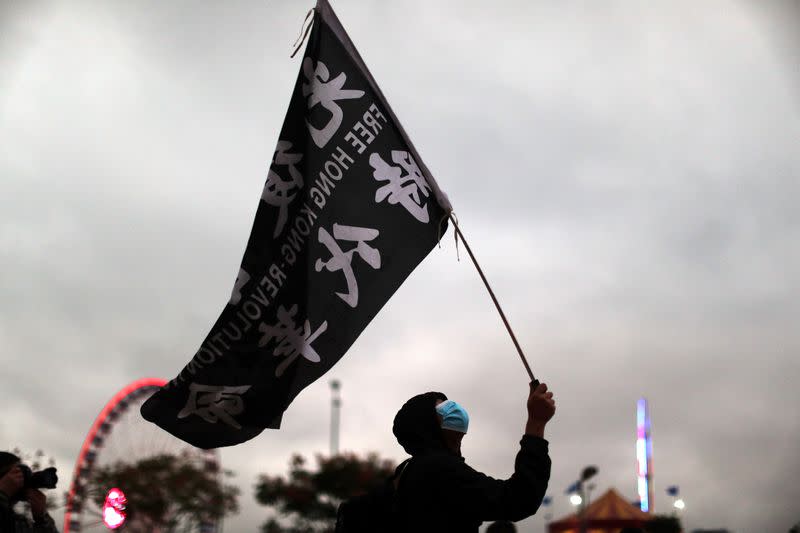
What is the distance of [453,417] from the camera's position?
326 centimetres

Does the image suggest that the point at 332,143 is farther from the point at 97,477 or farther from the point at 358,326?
the point at 97,477

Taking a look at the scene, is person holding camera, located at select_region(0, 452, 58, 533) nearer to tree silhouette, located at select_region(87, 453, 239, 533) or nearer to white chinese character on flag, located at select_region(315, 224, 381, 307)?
white chinese character on flag, located at select_region(315, 224, 381, 307)

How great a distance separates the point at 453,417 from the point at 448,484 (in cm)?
26

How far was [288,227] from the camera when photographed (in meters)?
4.42

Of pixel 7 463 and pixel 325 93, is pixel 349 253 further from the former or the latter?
pixel 7 463

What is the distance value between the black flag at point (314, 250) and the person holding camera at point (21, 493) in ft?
3.62

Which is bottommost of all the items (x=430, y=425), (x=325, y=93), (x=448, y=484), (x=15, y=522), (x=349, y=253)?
(x=448, y=484)

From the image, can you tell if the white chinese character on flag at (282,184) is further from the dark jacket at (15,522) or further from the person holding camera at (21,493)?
the dark jacket at (15,522)

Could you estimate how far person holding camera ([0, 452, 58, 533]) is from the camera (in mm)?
4785

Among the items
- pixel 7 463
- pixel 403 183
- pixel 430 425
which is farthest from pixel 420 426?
pixel 7 463

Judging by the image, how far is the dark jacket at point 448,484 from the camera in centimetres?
293

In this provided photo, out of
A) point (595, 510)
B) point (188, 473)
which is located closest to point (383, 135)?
point (595, 510)

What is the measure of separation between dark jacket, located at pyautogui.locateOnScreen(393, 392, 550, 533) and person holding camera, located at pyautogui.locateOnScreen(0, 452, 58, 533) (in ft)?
8.18

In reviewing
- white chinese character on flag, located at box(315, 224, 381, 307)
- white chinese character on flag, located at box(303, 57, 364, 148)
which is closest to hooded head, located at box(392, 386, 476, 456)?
white chinese character on flag, located at box(315, 224, 381, 307)
